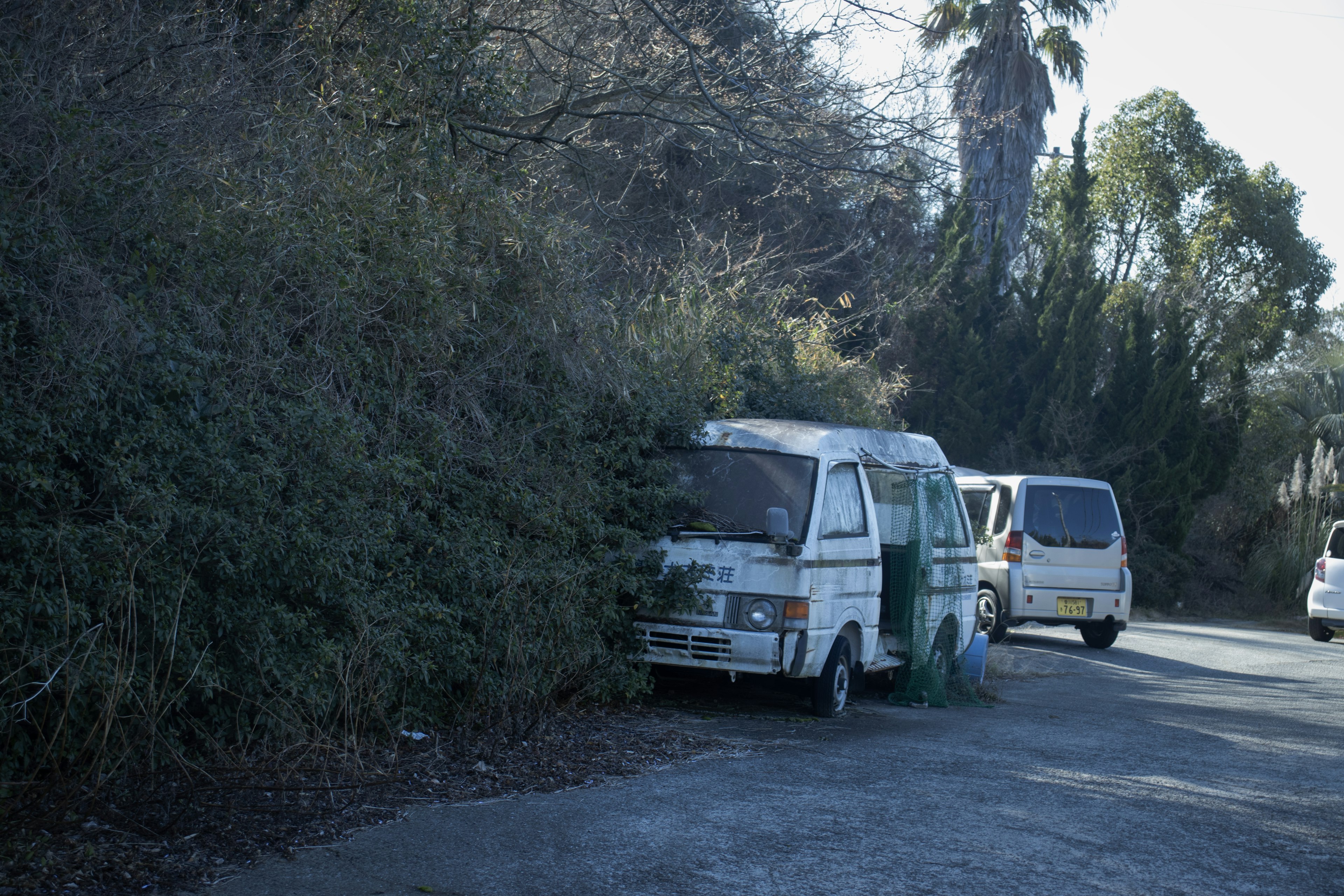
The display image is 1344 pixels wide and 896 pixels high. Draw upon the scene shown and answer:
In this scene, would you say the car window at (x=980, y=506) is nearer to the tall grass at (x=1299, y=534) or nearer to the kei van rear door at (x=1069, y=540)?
the kei van rear door at (x=1069, y=540)

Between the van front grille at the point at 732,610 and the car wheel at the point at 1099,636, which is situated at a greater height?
the van front grille at the point at 732,610

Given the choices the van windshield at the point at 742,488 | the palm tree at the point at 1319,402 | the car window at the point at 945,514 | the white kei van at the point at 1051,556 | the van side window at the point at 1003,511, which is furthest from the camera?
the palm tree at the point at 1319,402

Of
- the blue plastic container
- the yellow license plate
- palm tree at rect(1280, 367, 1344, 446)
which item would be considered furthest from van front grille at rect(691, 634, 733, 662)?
palm tree at rect(1280, 367, 1344, 446)

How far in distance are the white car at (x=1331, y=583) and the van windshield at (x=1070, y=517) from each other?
197 inches

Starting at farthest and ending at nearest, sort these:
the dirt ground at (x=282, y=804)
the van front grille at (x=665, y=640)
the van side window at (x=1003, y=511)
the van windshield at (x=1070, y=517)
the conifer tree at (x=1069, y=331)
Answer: the conifer tree at (x=1069, y=331) < the van side window at (x=1003, y=511) < the van windshield at (x=1070, y=517) < the van front grille at (x=665, y=640) < the dirt ground at (x=282, y=804)

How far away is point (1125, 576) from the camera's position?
15.2 m

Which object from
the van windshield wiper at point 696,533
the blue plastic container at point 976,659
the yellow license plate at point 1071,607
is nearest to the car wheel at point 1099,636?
the yellow license plate at point 1071,607

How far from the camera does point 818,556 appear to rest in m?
8.23

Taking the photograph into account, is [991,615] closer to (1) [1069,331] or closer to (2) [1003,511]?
(2) [1003,511]

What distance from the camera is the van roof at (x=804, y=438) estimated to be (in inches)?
346

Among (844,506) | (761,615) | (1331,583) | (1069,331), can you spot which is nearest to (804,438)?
(844,506)

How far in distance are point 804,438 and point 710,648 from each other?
175cm

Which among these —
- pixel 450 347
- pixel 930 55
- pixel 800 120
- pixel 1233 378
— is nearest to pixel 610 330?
pixel 450 347

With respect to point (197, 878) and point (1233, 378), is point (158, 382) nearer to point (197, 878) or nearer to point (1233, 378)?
point (197, 878)
